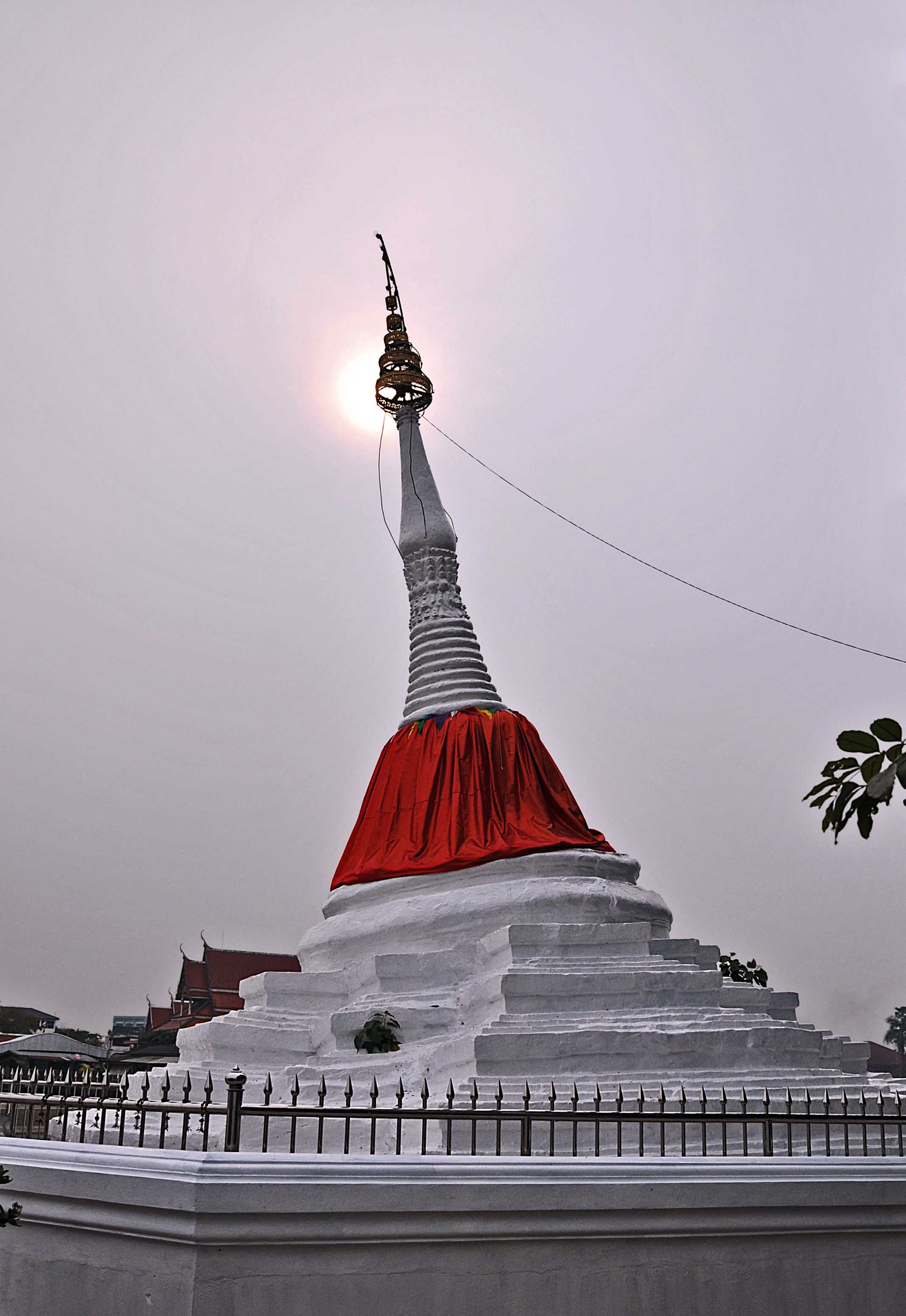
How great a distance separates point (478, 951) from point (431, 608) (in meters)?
6.62

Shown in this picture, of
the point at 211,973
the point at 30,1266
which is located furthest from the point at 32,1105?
the point at 211,973

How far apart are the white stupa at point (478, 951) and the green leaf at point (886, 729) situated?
7.37 metres

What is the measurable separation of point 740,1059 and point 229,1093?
22.0 feet

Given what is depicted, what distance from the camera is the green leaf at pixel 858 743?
16.0ft

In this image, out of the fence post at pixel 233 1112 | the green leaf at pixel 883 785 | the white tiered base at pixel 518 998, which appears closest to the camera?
the green leaf at pixel 883 785

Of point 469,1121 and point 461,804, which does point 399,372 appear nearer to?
point 461,804

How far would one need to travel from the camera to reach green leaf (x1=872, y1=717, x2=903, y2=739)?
4.89 meters

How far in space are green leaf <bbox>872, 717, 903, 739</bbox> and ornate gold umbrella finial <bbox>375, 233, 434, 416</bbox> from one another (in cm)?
1644

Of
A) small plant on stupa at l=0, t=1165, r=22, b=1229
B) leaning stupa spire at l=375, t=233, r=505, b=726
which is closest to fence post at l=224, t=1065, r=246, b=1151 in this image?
small plant on stupa at l=0, t=1165, r=22, b=1229

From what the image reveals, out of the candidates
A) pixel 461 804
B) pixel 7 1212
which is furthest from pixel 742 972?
pixel 7 1212

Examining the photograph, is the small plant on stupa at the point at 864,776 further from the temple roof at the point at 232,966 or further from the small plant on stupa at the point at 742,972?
the temple roof at the point at 232,966

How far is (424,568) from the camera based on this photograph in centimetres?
1961

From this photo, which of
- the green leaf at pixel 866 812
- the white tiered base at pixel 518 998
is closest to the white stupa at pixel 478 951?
the white tiered base at pixel 518 998

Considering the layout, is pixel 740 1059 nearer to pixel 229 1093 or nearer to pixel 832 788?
pixel 229 1093
